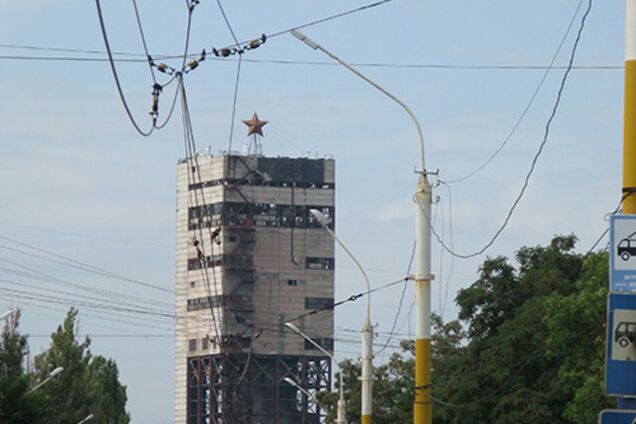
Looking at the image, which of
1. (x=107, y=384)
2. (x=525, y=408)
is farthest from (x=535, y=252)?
(x=107, y=384)

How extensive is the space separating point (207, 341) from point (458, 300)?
10815 cm

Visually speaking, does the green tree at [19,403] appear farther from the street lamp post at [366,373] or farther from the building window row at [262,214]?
the building window row at [262,214]

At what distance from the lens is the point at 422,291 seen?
25.0 meters

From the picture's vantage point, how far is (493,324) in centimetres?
6059

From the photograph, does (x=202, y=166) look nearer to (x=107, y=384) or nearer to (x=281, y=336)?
(x=281, y=336)

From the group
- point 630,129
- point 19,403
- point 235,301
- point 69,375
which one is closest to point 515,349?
point 19,403

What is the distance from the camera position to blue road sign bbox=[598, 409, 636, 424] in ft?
41.8

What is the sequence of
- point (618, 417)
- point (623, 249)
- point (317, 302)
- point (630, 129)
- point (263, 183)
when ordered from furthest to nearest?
1. point (317, 302)
2. point (263, 183)
3. point (630, 129)
4. point (623, 249)
5. point (618, 417)

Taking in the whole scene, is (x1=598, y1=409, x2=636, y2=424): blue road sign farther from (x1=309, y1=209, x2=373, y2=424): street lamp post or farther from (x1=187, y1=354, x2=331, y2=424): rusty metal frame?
(x1=187, y1=354, x2=331, y2=424): rusty metal frame

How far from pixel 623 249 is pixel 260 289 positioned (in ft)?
496

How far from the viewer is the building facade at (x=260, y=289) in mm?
164000

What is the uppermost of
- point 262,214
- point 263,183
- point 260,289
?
point 263,183

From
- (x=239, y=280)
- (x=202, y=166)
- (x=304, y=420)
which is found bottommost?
(x=304, y=420)

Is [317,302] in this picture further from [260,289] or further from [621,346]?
[621,346]
